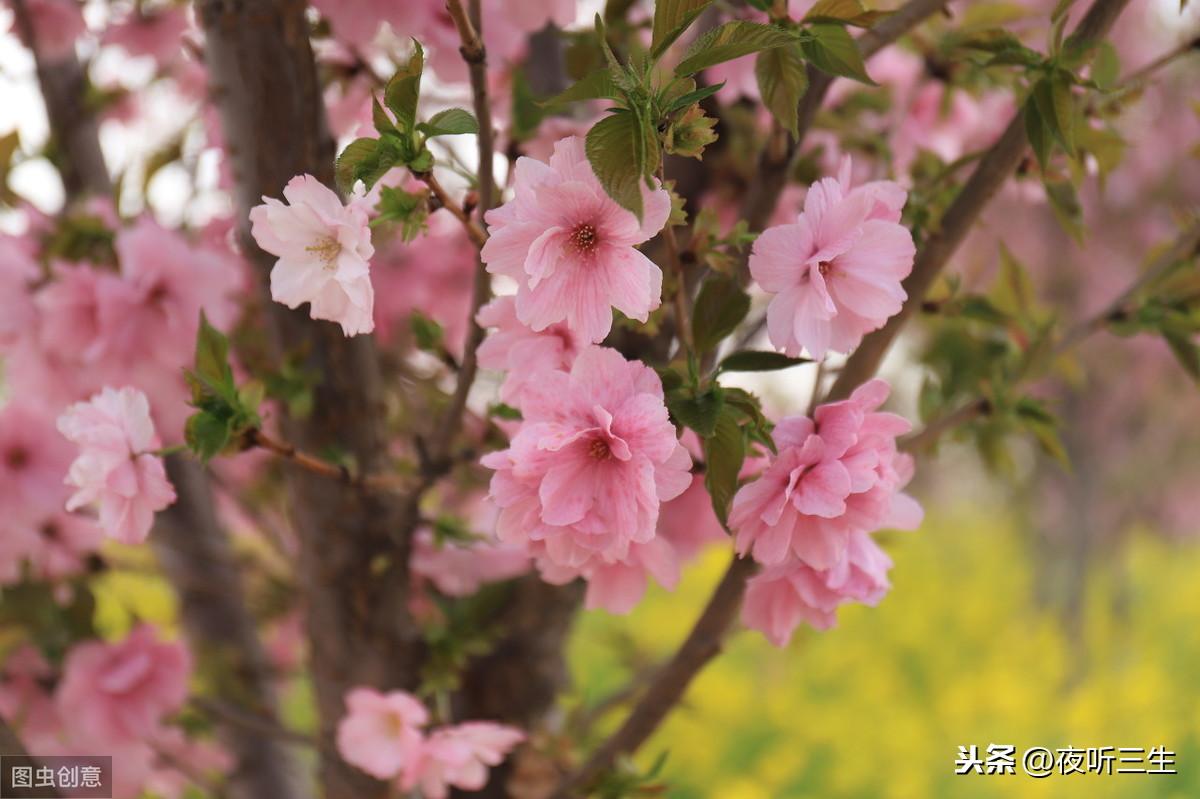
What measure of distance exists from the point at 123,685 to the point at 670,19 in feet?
2.41

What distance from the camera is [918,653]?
272 cm

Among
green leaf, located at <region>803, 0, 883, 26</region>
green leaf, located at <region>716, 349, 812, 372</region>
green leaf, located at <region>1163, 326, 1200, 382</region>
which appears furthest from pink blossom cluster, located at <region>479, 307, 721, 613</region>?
green leaf, located at <region>1163, 326, 1200, 382</region>

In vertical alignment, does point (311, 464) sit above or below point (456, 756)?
above

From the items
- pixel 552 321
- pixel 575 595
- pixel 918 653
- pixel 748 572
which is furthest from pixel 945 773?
pixel 552 321

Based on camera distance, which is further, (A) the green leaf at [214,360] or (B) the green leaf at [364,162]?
(A) the green leaf at [214,360]

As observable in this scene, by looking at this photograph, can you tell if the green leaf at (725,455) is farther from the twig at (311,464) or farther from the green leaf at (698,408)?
the twig at (311,464)

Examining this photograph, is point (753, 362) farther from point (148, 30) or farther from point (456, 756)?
point (148, 30)

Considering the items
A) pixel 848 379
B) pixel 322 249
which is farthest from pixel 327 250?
pixel 848 379

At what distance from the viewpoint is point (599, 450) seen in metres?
0.45

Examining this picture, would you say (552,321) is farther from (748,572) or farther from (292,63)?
(292,63)

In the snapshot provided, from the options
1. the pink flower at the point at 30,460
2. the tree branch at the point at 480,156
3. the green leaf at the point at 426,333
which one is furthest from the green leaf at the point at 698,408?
the pink flower at the point at 30,460

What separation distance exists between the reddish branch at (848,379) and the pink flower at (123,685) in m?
0.41

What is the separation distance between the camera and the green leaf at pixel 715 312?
526mm

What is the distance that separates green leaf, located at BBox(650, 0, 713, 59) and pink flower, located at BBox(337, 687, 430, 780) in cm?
48
